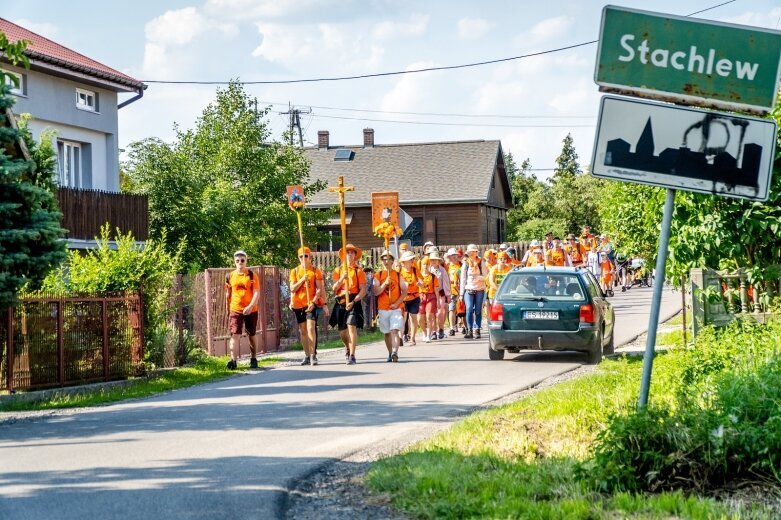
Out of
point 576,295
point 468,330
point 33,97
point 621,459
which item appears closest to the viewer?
point 621,459

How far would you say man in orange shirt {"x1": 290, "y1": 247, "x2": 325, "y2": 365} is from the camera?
18.1 meters

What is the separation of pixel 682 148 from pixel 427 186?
2167 inches

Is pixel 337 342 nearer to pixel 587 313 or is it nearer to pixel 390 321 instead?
pixel 390 321

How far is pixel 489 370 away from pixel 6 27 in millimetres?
21814

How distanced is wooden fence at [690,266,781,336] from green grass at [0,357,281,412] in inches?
282

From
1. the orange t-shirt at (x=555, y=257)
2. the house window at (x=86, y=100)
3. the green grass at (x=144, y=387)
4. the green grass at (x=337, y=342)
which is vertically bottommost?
the green grass at (x=337, y=342)

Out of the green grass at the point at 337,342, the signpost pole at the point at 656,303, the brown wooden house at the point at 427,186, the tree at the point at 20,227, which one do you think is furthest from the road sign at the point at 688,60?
the brown wooden house at the point at 427,186

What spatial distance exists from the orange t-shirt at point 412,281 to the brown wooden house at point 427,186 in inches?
1450

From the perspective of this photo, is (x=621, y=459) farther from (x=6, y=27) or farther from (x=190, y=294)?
(x=6, y=27)

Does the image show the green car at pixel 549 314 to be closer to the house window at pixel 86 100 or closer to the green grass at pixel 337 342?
the green grass at pixel 337 342

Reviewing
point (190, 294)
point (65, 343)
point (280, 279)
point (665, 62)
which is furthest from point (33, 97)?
point (665, 62)

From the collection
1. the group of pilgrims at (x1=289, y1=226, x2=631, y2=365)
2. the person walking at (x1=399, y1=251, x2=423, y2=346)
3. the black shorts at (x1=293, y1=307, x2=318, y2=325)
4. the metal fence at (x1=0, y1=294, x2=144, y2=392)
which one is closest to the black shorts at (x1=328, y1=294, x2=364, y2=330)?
the group of pilgrims at (x1=289, y1=226, x2=631, y2=365)

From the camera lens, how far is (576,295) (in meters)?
A: 17.6

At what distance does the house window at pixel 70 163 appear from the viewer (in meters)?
33.1
